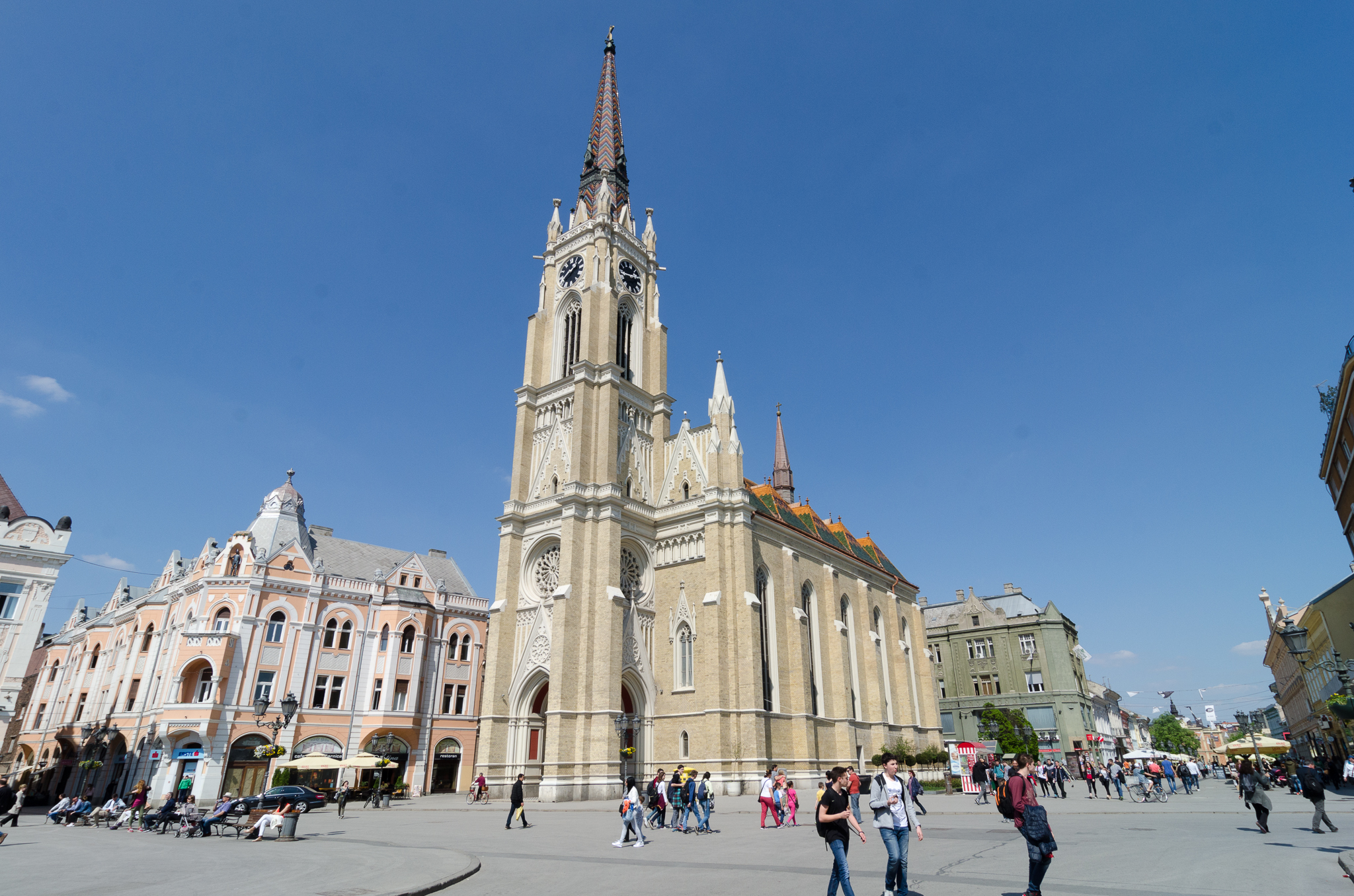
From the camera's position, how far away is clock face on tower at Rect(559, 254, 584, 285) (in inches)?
1843

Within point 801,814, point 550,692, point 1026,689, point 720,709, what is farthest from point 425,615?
point 1026,689

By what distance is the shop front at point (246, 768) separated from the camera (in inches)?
1407

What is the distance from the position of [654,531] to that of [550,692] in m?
10.9

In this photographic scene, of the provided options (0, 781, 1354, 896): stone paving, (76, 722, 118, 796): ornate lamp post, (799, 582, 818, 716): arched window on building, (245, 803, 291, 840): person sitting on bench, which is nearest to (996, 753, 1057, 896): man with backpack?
(0, 781, 1354, 896): stone paving

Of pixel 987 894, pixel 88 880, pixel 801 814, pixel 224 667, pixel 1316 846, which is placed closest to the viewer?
pixel 987 894

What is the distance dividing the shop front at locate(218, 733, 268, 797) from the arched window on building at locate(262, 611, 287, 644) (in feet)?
15.3

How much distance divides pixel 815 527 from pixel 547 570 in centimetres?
2108

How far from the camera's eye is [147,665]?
40594 millimetres

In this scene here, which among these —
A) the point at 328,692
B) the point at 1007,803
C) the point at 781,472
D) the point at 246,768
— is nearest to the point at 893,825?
the point at 1007,803

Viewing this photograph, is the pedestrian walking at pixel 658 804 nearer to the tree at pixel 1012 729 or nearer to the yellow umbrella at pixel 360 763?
the yellow umbrella at pixel 360 763

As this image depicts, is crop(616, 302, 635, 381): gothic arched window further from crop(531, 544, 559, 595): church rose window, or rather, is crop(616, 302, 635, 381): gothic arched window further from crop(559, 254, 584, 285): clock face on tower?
crop(531, 544, 559, 595): church rose window

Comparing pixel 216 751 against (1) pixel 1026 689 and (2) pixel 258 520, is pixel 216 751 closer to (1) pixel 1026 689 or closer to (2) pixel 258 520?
(2) pixel 258 520

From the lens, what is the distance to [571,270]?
47.3 meters

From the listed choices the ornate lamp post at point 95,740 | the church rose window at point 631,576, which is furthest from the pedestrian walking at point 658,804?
the ornate lamp post at point 95,740
